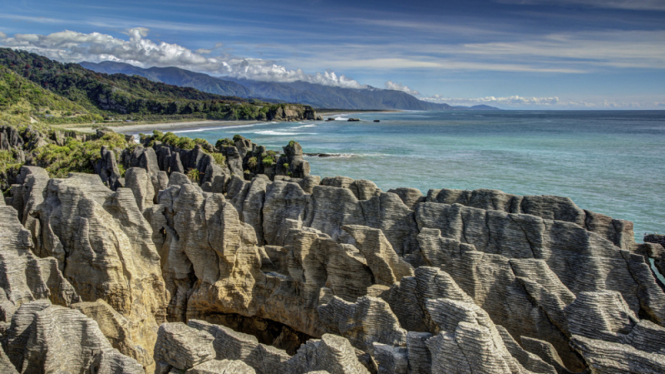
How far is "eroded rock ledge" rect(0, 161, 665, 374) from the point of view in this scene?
6.73m

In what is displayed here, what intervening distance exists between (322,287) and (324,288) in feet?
0.49

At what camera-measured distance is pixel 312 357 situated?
6871 millimetres

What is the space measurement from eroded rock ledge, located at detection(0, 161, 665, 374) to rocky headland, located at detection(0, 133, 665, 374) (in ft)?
0.11

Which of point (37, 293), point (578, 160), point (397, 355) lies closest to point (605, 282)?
point (397, 355)

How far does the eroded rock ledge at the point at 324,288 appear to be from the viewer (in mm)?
6734

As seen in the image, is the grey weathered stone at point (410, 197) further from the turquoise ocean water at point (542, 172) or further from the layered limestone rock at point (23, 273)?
the turquoise ocean water at point (542, 172)

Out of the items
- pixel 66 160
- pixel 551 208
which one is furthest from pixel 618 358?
pixel 66 160

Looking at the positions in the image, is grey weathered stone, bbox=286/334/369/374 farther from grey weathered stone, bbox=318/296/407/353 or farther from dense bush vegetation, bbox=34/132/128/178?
dense bush vegetation, bbox=34/132/128/178

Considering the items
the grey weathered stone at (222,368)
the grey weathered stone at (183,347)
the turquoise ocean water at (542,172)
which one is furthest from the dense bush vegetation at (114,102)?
the grey weathered stone at (222,368)

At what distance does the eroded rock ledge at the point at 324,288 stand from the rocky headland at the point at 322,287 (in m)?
0.03

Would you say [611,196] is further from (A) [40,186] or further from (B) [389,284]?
(A) [40,186]

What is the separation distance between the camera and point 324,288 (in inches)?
390

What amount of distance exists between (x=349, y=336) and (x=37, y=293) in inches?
269

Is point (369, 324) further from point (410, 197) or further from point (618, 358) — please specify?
point (410, 197)
